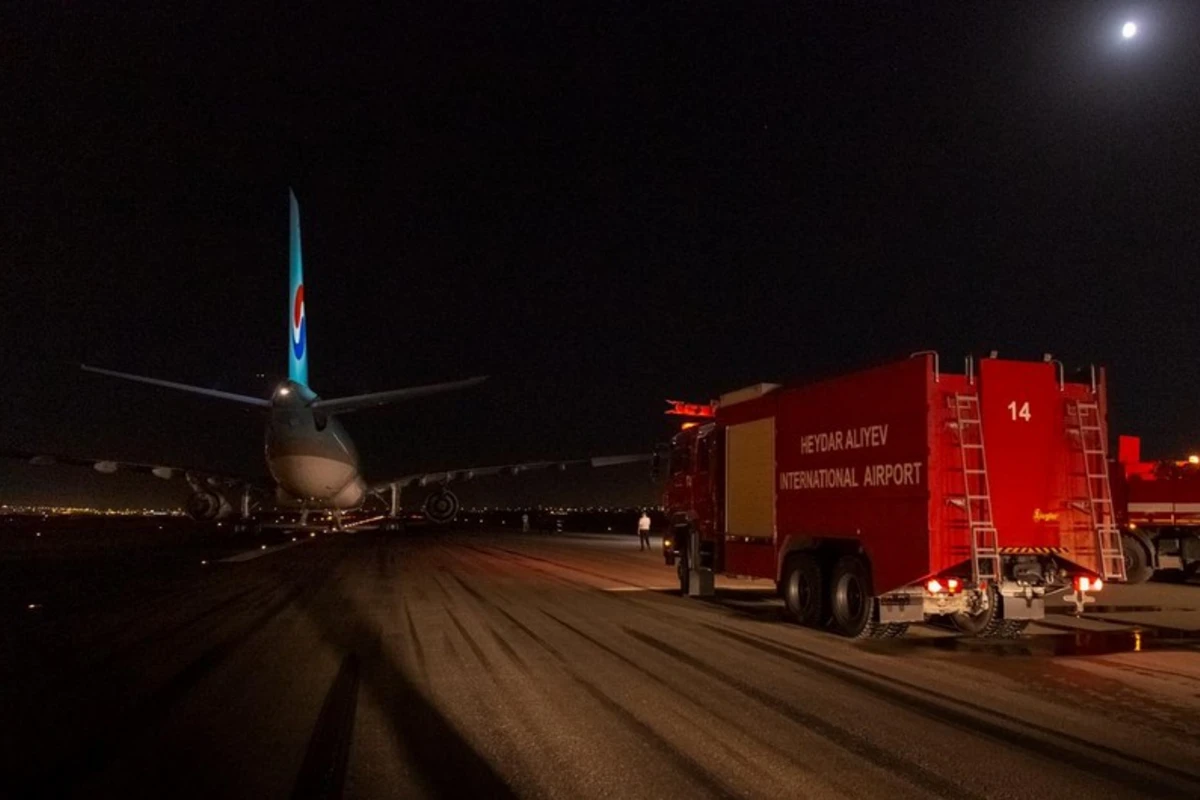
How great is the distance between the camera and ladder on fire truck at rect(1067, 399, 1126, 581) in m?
12.6

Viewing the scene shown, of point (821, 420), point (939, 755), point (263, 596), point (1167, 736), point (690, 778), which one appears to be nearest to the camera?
point (690, 778)

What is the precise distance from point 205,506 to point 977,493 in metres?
37.5

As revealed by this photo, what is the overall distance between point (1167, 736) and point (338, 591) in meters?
14.8

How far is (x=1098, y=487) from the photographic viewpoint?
12789 millimetres

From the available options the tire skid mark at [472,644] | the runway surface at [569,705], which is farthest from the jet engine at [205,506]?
the tire skid mark at [472,644]

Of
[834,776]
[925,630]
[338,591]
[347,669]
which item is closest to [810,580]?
[925,630]

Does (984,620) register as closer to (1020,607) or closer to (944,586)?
(1020,607)

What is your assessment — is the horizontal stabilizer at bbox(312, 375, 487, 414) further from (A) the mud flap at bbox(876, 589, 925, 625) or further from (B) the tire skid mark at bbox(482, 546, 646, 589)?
(A) the mud flap at bbox(876, 589, 925, 625)

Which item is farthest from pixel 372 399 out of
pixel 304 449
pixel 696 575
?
pixel 696 575

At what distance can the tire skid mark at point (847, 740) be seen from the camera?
6.37 m

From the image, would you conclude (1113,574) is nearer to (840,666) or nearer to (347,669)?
(840,666)

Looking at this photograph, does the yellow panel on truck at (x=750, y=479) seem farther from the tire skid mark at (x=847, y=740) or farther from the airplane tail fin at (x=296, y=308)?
the airplane tail fin at (x=296, y=308)

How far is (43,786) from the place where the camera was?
21.4 feet

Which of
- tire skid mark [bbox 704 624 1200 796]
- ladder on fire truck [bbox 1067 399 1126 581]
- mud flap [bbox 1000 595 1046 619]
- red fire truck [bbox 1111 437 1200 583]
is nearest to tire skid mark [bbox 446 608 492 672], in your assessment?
tire skid mark [bbox 704 624 1200 796]
